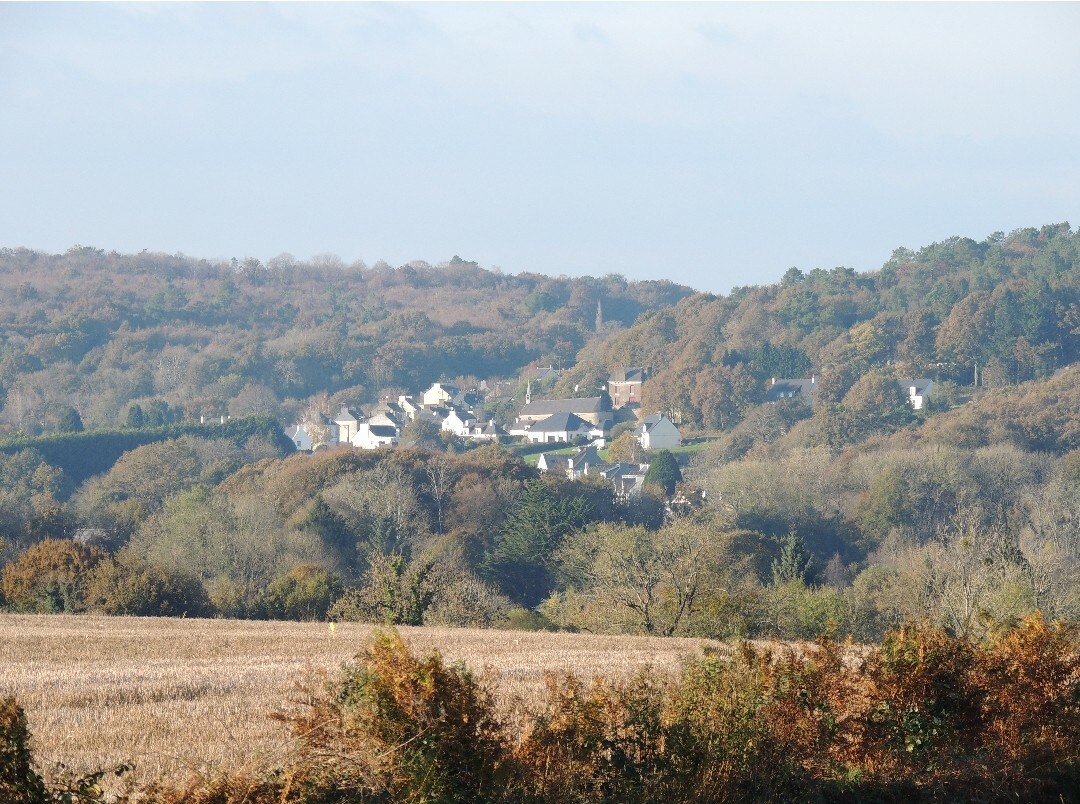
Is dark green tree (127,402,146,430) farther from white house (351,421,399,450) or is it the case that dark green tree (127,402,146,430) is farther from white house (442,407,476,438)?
white house (442,407,476,438)

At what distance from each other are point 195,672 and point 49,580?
57.2ft

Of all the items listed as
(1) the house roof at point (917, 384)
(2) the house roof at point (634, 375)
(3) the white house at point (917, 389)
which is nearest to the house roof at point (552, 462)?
(2) the house roof at point (634, 375)

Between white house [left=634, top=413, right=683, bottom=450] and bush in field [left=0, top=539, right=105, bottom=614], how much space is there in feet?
207

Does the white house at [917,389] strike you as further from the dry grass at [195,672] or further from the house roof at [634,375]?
the dry grass at [195,672]

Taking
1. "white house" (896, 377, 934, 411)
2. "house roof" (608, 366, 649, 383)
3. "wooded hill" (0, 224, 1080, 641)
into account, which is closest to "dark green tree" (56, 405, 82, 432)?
"wooded hill" (0, 224, 1080, 641)

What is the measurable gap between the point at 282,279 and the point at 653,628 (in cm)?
15856

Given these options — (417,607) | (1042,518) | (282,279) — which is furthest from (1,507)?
(282,279)

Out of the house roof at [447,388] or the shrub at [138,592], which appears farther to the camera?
the house roof at [447,388]

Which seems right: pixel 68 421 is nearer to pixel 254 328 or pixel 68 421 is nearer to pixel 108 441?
pixel 108 441

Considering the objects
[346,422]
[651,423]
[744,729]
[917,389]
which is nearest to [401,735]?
[744,729]

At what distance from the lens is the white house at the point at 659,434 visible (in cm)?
9288

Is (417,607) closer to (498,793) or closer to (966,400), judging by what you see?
(498,793)

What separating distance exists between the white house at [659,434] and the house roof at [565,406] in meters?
17.2

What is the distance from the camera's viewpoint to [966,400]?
310 feet
